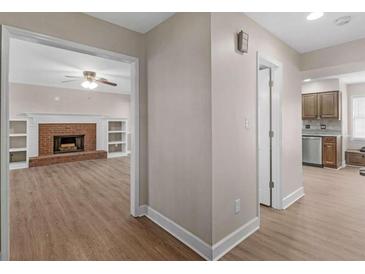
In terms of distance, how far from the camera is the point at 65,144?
700cm

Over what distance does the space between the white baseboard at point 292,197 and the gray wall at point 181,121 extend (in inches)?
65.6

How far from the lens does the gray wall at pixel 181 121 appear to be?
182cm

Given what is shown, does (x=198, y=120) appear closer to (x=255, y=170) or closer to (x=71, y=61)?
(x=255, y=170)

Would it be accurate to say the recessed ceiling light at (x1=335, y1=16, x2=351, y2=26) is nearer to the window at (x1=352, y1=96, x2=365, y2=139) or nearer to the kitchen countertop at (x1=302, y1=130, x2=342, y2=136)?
the kitchen countertop at (x1=302, y1=130, x2=342, y2=136)

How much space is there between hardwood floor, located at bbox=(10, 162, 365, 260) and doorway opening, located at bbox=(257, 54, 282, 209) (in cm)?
27

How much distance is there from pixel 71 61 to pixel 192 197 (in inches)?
151

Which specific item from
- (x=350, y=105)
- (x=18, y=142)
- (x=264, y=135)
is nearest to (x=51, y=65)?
(x=18, y=142)

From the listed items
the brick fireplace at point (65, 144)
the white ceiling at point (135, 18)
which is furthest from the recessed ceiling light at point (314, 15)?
the brick fireplace at point (65, 144)

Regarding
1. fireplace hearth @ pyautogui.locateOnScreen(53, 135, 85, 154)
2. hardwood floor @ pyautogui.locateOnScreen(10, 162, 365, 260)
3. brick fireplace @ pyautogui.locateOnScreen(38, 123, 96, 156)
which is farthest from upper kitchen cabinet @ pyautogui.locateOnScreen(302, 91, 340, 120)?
fireplace hearth @ pyautogui.locateOnScreen(53, 135, 85, 154)

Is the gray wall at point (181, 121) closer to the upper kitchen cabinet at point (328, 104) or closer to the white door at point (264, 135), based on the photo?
the white door at point (264, 135)

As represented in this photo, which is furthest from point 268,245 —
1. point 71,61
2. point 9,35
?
point 71,61

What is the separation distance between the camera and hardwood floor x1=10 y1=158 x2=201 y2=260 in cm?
187

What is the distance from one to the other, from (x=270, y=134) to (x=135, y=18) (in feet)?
7.69

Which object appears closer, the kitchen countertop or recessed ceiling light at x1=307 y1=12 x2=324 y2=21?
recessed ceiling light at x1=307 y1=12 x2=324 y2=21
